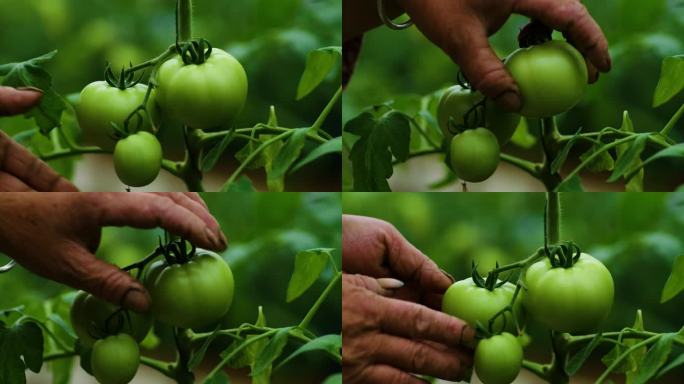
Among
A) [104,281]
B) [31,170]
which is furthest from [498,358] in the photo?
[31,170]

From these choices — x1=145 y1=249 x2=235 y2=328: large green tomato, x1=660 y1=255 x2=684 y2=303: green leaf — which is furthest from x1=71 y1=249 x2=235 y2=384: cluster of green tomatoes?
x1=660 y1=255 x2=684 y2=303: green leaf

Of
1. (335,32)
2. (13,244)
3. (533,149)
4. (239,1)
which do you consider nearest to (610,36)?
(533,149)

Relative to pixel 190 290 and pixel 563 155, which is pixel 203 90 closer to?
pixel 190 290

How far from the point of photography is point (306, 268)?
3.76ft

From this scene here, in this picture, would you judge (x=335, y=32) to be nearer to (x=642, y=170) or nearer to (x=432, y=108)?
(x=432, y=108)

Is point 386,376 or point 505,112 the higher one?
point 505,112

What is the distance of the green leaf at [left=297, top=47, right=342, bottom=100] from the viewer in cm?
113

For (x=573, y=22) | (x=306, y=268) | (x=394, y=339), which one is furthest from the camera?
(x=306, y=268)

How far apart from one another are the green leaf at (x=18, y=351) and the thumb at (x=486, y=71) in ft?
1.62

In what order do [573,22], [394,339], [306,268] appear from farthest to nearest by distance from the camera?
[306,268] < [394,339] < [573,22]

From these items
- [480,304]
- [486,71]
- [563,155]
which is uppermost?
[486,71]

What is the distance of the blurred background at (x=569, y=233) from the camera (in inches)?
45.8

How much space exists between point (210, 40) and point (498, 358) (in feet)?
1.44

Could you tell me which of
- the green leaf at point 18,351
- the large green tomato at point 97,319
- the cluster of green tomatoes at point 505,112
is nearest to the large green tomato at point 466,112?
the cluster of green tomatoes at point 505,112
